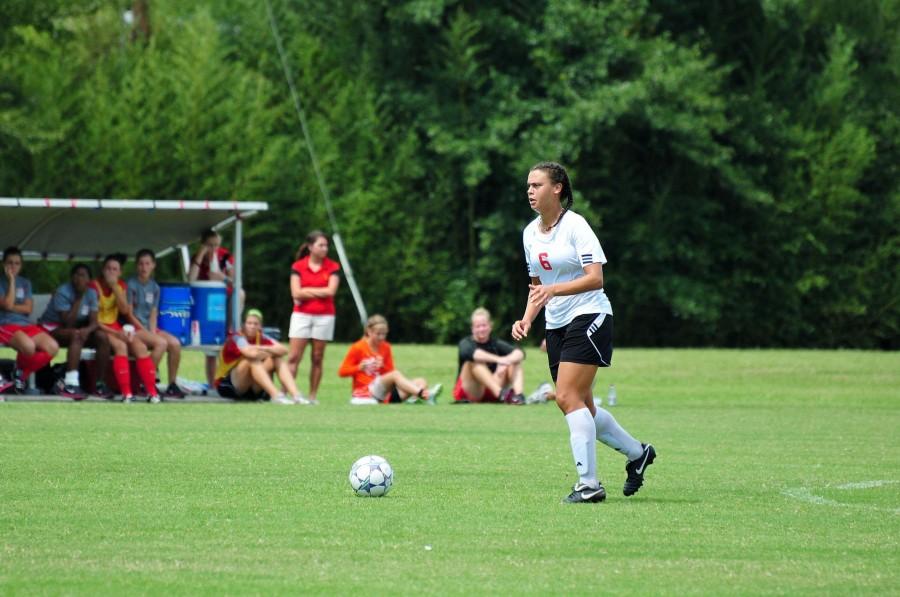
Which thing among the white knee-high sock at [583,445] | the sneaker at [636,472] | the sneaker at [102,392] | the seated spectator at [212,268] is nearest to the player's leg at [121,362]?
the sneaker at [102,392]

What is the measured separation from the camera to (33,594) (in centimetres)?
604

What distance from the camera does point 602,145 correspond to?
43.2 m

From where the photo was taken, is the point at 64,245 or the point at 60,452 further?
the point at 64,245

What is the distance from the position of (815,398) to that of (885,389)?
7.54 ft

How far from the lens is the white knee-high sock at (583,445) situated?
9.09m

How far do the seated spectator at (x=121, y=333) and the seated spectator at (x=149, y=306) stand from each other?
0.29 metres

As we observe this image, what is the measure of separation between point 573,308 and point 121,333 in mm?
10233

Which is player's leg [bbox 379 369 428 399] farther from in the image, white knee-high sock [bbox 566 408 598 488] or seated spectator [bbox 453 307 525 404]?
white knee-high sock [bbox 566 408 598 488]

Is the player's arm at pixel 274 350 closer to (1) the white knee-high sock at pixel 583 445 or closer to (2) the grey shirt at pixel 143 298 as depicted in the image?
(2) the grey shirt at pixel 143 298

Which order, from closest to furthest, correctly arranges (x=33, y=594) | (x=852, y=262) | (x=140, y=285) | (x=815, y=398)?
(x=33, y=594), (x=140, y=285), (x=815, y=398), (x=852, y=262)

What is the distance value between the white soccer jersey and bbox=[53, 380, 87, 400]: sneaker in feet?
34.1

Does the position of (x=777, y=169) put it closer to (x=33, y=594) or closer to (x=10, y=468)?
(x=10, y=468)

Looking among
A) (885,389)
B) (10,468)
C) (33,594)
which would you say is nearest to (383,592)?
(33,594)

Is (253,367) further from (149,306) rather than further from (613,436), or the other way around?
(613,436)
